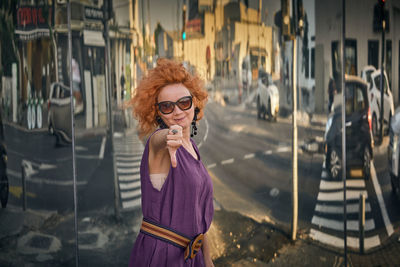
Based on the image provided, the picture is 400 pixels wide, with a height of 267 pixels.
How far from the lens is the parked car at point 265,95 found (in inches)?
112

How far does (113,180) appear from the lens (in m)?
2.78

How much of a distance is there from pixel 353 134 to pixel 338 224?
2.21 ft

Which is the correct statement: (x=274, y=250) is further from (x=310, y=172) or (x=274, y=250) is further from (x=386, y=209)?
(x=386, y=209)

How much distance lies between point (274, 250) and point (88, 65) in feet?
5.79

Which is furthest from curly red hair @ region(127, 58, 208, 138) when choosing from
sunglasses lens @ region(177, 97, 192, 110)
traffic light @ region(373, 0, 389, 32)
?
traffic light @ region(373, 0, 389, 32)

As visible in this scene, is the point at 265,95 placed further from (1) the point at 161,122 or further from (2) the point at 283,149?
(1) the point at 161,122

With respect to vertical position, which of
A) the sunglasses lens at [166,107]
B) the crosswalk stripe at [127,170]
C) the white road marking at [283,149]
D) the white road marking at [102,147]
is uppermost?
the sunglasses lens at [166,107]

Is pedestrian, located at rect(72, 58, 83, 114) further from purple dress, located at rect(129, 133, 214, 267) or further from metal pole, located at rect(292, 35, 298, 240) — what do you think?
metal pole, located at rect(292, 35, 298, 240)

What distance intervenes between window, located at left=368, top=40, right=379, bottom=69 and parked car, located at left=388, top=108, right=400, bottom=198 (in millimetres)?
443

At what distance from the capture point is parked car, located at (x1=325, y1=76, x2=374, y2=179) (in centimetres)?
308

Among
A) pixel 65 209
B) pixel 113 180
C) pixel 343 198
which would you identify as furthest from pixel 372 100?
pixel 65 209

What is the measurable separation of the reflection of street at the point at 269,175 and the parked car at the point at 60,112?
88 centimetres

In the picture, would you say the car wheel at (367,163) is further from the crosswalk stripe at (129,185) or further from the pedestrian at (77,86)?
the pedestrian at (77,86)

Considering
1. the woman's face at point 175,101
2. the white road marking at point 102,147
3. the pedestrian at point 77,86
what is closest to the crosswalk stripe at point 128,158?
the white road marking at point 102,147
